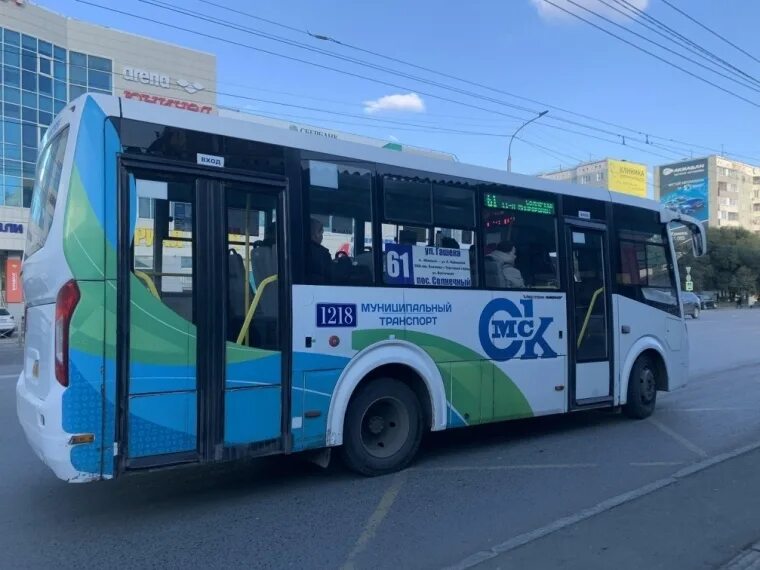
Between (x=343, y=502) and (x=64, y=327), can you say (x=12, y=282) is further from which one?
(x=343, y=502)

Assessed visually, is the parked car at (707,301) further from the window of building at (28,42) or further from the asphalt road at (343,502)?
the asphalt road at (343,502)

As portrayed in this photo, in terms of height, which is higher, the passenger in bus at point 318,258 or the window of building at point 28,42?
the window of building at point 28,42

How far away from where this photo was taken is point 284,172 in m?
5.71

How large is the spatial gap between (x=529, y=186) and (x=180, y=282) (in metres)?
4.26

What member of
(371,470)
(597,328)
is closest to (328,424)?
(371,470)

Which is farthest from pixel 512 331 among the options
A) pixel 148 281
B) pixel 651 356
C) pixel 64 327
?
pixel 64 327

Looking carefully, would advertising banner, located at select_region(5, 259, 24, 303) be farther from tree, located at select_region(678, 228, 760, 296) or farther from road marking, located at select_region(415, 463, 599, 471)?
tree, located at select_region(678, 228, 760, 296)

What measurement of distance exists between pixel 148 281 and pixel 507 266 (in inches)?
156

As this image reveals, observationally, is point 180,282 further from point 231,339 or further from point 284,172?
point 284,172

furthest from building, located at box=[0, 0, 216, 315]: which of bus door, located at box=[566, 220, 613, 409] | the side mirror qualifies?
bus door, located at box=[566, 220, 613, 409]

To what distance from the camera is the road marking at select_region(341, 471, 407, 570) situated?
176 inches

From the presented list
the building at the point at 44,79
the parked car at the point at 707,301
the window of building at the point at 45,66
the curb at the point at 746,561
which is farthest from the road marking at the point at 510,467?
the parked car at the point at 707,301

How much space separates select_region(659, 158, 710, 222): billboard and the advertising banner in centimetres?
6147

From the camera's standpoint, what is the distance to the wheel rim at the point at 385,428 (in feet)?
20.9
